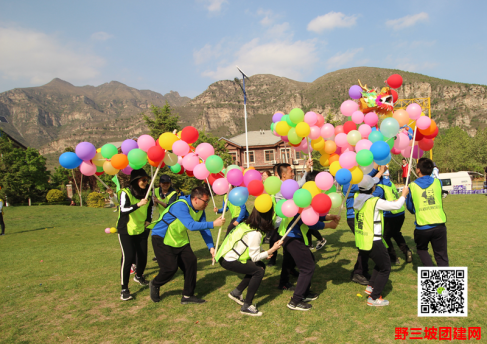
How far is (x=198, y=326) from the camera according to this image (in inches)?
→ 150

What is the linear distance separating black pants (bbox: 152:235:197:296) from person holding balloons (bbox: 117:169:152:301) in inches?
23.3

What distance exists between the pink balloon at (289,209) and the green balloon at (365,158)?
3.59 ft

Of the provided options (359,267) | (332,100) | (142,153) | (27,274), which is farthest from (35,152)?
(332,100)

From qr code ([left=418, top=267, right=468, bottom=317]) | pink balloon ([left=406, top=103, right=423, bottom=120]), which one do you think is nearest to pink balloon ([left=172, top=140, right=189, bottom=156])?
pink balloon ([left=406, top=103, right=423, bottom=120])

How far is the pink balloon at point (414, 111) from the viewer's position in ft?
15.8

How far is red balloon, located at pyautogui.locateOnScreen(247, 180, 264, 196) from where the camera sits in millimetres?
4082

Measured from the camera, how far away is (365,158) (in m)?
3.95

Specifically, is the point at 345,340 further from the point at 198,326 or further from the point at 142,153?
the point at 142,153

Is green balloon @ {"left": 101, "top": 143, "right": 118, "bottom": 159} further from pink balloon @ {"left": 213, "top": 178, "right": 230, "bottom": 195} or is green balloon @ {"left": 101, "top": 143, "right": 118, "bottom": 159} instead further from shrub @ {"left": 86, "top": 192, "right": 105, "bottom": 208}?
shrub @ {"left": 86, "top": 192, "right": 105, "bottom": 208}

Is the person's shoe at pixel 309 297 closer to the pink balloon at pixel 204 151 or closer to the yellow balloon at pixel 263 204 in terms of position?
the yellow balloon at pixel 263 204

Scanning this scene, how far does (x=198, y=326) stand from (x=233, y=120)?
175534 mm

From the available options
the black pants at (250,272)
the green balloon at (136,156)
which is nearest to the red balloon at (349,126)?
the black pants at (250,272)

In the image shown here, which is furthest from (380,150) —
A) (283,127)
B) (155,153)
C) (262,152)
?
(262,152)

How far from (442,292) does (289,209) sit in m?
2.44
